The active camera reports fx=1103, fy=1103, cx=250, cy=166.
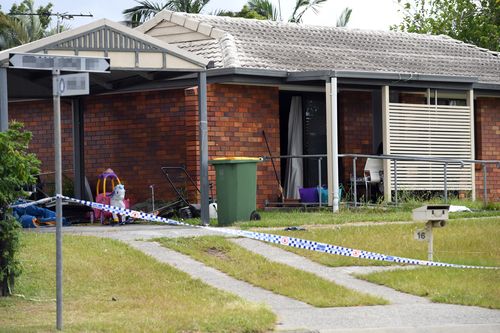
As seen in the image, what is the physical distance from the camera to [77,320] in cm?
1123

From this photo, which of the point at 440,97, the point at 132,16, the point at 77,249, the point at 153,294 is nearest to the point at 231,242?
the point at 77,249

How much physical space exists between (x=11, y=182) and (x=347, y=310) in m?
3.94

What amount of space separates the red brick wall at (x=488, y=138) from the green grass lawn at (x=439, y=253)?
7.06 meters

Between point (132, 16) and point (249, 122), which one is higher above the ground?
point (132, 16)

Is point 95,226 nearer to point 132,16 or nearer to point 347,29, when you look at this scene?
point 347,29

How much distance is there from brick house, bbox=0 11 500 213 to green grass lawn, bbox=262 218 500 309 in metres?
4.11

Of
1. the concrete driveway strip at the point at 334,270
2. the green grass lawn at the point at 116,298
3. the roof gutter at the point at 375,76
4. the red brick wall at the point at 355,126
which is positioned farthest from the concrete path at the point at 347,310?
the red brick wall at the point at 355,126

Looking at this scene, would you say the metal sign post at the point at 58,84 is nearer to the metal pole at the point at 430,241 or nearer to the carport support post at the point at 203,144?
the metal pole at the point at 430,241

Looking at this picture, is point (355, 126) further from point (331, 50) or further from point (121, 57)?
point (121, 57)

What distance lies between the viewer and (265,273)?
14211mm

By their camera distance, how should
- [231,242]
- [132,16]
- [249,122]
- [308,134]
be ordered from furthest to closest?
[132,16]
[308,134]
[249,122]
[231,242]

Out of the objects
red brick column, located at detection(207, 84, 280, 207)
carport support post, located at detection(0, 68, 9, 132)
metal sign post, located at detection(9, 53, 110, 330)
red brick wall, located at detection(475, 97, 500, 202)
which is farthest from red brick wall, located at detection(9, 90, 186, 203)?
metal sign post, located at detection(9, 53, 110, 330)

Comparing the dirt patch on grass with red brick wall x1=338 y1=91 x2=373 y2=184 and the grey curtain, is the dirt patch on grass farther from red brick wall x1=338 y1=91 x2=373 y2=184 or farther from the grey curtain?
red brick wall x1=338 y1=91 x2=373 y2=184

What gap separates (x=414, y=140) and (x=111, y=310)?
1271 centimetres
